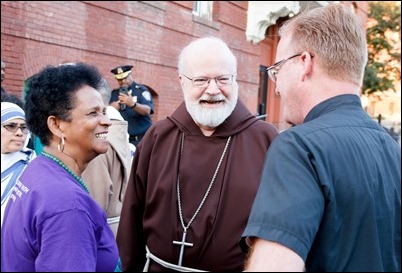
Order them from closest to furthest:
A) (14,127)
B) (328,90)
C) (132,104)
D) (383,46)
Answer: (328,90), (14,127), (132,104), (383,46)

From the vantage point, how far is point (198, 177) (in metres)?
2.77

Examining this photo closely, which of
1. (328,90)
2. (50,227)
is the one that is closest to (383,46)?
(328,90)

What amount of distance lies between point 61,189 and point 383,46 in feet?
77.3

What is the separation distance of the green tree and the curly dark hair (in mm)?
20733

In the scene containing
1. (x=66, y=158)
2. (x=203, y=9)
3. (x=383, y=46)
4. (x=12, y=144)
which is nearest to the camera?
(x=66, y=158)

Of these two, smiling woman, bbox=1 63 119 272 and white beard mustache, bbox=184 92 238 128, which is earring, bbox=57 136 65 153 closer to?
smiling woman, bbox=1 63 119 272

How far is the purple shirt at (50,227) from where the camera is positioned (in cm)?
180

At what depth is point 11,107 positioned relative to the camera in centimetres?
435

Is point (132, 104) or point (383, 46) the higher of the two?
point (383, 46)

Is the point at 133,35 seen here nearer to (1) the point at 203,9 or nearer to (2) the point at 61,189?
(1) the point at 203,9

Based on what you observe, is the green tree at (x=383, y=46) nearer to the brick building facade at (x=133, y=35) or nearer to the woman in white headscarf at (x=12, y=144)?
the brick building facade at (x=133, y=35)

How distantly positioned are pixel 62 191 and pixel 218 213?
1001 millimetres

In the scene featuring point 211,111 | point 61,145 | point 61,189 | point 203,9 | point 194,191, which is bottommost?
point 194,191

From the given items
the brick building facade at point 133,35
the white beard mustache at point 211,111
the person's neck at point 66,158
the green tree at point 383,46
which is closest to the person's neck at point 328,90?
the person's neck at point 66,158
